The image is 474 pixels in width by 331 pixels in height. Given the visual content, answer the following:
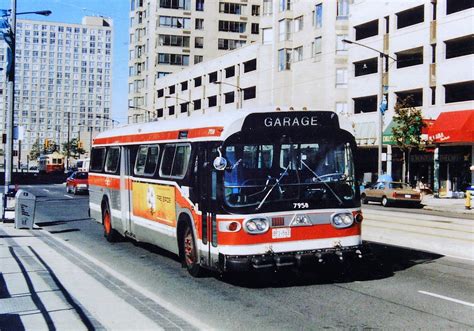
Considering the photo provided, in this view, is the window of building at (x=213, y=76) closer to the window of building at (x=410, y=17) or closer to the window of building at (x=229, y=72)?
the window of building at (x=229, y=72)

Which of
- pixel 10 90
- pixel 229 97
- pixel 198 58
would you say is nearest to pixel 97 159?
pixel 10 90

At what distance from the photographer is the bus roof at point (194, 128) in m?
9.63

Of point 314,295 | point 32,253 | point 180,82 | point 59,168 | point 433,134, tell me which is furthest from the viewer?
point 59,168

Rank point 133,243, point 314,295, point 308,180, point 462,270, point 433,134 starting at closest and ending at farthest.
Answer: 1. point 314,295
2. point 308,180
3. point 462,270
4. point 133,243
5. point 433,134

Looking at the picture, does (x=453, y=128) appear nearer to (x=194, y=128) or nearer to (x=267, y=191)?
(x=194, y=128)

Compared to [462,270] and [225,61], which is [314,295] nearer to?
[462,270]

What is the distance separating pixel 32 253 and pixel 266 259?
6241 mm

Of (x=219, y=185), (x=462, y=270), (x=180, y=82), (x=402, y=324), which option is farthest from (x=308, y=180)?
(x=180, y=82)

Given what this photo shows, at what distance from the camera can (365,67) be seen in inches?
1977

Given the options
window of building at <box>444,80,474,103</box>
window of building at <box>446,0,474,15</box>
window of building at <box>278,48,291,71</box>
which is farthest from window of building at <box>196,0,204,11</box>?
window of building at <box>444,80,474,103</box>

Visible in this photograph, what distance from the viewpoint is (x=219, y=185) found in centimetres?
945

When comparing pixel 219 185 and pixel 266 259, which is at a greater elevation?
pixel 219 185

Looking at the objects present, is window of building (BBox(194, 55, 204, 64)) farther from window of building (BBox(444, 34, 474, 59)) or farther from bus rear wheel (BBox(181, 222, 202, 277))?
bus rear wheel (BBox(181, 222, 202, 277))

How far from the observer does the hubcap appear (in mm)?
10480
